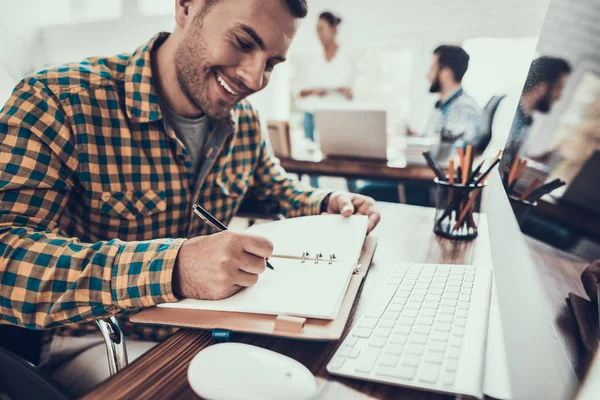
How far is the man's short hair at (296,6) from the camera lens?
0.94m

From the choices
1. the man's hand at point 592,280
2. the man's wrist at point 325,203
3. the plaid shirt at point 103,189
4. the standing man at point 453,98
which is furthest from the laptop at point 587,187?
the standing man at point 453,98

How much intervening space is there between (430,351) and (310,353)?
140 millimetres

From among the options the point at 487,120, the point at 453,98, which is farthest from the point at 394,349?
the point at 453,98

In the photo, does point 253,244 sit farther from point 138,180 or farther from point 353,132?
point 353,132

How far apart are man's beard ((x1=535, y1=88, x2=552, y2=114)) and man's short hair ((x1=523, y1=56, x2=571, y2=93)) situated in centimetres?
1

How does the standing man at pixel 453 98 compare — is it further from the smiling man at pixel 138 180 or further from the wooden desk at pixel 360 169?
the smiling man at pixel 138 180

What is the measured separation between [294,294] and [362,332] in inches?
4.5

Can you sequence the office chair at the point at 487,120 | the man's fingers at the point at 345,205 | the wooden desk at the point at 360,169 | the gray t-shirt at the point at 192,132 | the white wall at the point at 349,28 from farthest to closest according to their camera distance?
the white wall at the point at 349,28, the office chair at the point at 487,120, the wooden desk at the point at 360,169, the gray t-shirt at the point at 192,132, the man's fingers at the point at 345,205

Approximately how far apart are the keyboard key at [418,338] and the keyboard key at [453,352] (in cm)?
3

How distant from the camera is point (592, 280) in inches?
12.7

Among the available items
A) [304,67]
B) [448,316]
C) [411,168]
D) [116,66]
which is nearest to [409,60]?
[304,67]

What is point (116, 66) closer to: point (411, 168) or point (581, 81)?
point (581, 81)

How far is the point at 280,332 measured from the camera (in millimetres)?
471

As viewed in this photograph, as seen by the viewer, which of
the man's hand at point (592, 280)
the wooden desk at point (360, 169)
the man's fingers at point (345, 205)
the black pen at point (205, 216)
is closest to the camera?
the man's hand at point (592, 280)
